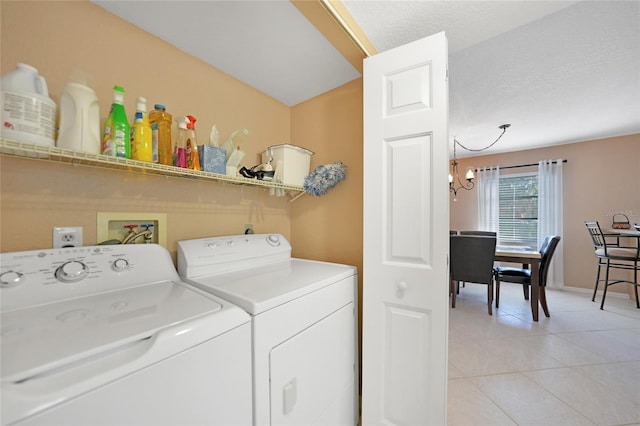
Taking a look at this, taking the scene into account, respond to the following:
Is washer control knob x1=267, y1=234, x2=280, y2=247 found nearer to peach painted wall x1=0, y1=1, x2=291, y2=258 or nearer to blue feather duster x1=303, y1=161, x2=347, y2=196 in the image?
peach painted wall x1=0, y1=1, x2=291, y2=258

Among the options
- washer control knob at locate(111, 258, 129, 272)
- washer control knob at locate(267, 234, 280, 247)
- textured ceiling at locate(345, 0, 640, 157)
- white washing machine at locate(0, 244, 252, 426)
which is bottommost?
white washing machine at locate(0, 244, 252, 426)

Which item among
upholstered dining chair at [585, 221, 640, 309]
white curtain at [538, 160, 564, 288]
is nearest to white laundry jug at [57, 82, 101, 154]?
upholstered dining chair at [585, 221, 640, 309]

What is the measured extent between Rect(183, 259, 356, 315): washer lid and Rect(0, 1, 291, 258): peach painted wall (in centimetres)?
41

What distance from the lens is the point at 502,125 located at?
10.5ft

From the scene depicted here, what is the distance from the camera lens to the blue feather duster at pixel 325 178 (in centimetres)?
160

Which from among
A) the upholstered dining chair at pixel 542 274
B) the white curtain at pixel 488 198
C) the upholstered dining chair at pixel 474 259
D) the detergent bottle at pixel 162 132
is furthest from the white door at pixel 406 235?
the white curtain at pixel 488 198

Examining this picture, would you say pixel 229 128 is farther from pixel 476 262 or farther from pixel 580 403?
pixel 476 262

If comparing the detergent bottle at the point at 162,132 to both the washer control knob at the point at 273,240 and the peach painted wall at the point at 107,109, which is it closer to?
the peach painted wall at the point at 107,109

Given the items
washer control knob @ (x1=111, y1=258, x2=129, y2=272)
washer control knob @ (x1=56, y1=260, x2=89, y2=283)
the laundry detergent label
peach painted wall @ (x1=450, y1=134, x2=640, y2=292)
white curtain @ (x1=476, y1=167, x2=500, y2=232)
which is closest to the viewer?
the laundry detergent label

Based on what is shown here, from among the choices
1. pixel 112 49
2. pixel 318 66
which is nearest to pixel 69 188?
pixel 112 49

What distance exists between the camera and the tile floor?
4.99ft

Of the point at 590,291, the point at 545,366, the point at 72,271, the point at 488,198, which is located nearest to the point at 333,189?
the point at 72,271

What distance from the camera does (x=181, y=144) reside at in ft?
3.89

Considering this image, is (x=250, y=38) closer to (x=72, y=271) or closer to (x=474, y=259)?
(x=72, y=271)
